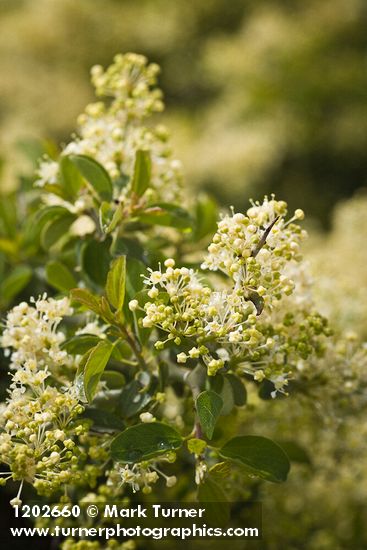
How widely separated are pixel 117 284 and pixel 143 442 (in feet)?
0.47

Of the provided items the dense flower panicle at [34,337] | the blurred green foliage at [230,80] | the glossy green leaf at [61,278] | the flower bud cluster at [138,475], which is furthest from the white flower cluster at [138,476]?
the blurred green foliage at [230,80]

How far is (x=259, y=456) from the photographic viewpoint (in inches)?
22.6

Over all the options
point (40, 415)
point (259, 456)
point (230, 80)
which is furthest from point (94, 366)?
point (230, 80)

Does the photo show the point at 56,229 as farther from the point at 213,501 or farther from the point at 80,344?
the point at 213,501

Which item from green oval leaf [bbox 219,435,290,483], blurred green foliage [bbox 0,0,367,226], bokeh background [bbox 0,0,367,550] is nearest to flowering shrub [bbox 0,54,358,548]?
green oval leaf [bbox 219,435,290,483]

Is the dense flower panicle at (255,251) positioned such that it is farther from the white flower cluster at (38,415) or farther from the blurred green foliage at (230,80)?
the blurred green foliage at (230,80)

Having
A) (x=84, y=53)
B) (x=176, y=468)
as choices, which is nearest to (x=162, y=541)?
(x=176, y=468)

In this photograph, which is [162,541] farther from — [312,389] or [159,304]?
[159,304]

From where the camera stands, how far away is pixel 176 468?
79 centimetres

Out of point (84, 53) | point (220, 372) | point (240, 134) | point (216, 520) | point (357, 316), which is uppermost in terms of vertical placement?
point (84, 53)

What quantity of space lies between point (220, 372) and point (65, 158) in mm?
302

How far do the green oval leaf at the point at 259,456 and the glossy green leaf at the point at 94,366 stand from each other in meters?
0.13

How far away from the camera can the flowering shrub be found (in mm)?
542

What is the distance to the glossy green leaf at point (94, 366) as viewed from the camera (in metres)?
0.55
